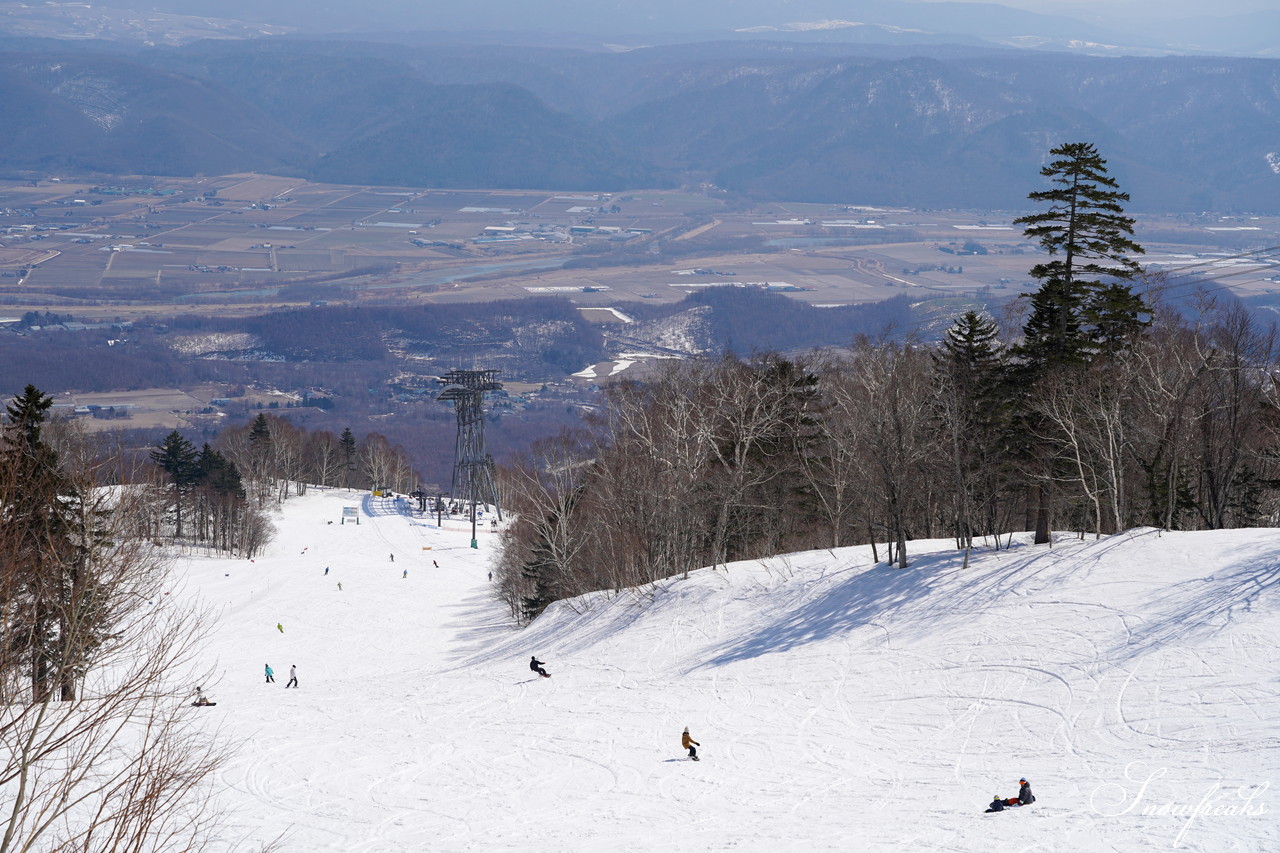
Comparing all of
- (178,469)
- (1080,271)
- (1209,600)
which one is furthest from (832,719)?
(178,469)

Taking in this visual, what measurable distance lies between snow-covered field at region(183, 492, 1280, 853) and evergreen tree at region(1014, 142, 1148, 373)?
284 inches

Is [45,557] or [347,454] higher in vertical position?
[45,557]

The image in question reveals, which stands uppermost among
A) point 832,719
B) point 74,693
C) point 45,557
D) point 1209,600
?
point 45,557

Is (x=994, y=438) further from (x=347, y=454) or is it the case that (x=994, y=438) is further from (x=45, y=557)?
(x=347, y=454)

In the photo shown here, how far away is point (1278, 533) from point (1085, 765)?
649 inches

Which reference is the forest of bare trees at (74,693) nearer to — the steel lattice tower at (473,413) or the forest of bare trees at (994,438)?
the forest of bare trees at (994,438)

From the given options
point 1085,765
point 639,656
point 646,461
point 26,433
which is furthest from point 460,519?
point 1085,765

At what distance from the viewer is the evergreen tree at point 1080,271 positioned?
39.5 m

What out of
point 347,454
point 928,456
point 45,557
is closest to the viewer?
point 45,557

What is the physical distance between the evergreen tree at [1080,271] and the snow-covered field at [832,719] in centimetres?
723

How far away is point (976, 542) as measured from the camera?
4578cm

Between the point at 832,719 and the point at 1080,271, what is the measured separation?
18.8m

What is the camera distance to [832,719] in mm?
32344

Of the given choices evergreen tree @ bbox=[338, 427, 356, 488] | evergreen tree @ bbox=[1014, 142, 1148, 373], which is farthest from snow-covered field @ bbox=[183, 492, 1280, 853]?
evergreen tree @ bbox=[338, 427, 356, 488]
